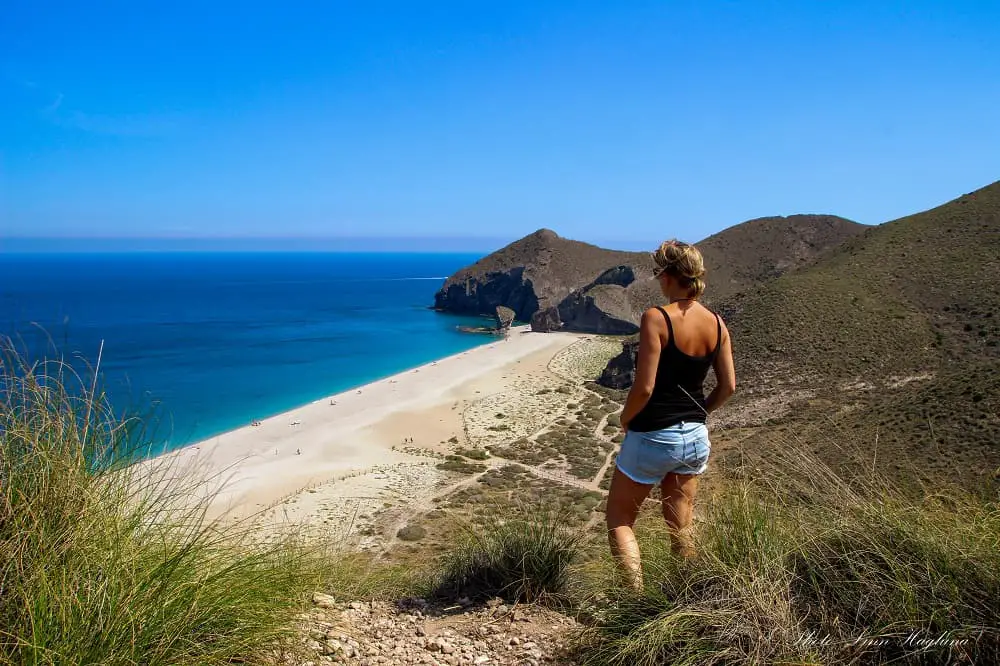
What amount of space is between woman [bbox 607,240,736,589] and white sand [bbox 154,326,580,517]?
38.3 ft

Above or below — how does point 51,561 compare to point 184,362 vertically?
above

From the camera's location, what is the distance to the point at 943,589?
2352 millimetres

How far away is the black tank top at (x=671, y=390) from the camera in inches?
115

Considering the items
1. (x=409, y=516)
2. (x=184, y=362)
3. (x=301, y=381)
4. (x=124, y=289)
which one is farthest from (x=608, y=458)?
(x=124, y=289)

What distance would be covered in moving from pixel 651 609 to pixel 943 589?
1.14 meters

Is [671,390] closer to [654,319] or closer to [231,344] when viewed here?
[654,319]

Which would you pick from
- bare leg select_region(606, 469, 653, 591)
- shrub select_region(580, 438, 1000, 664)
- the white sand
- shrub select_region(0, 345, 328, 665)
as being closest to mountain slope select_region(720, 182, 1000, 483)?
shrub select_region(580, 438, 1000, 664)

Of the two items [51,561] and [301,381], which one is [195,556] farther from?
[301,381]

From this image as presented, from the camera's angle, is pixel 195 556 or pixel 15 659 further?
pixel 195 556

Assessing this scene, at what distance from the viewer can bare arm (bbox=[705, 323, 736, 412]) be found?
10.2 feet

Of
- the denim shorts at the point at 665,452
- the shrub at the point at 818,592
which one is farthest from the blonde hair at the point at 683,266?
the shrub at the point at 818,592

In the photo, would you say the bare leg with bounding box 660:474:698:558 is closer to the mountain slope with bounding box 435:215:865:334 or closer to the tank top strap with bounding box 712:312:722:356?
the tank top strap with bounding box 712:312:722:356

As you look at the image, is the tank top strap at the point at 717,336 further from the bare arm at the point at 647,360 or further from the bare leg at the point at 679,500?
the bare leg at the point at 679,500

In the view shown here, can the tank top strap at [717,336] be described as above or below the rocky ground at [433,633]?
above
